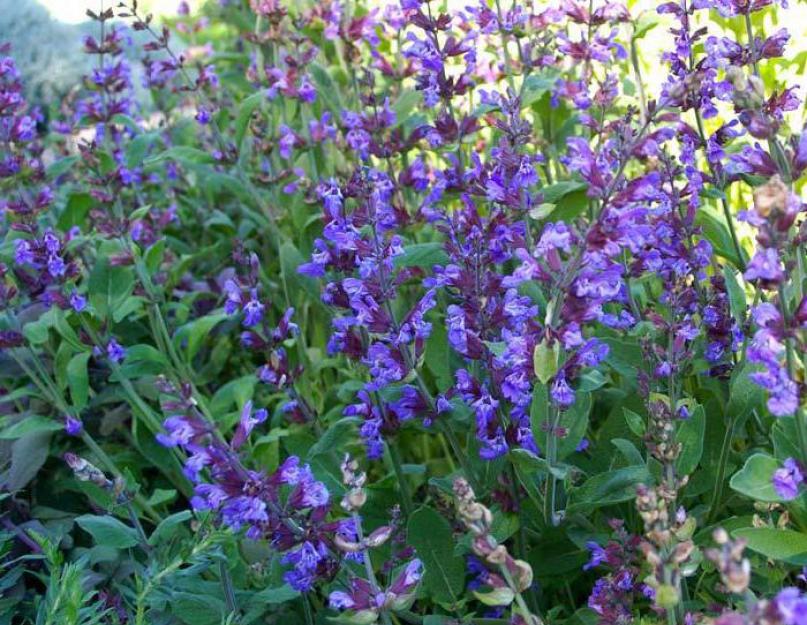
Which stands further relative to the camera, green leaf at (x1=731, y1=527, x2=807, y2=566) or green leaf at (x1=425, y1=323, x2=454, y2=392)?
green leaf at (x1=425, y1=323, x2=454, y2=392)

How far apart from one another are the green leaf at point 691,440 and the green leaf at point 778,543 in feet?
0.93

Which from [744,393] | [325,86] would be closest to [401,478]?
[744,393]

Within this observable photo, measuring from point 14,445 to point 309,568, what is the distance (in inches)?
60.9

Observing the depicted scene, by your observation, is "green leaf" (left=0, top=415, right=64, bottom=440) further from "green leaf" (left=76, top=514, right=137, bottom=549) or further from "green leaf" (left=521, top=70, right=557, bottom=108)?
"green leaf" (left=521, top=70, right=557, bottom=108)

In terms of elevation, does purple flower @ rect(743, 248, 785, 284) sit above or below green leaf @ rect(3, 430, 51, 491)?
above

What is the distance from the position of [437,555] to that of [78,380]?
128cm

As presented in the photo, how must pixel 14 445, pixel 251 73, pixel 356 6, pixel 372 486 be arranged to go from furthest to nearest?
1. pixel 356 6
2. pixel 251 73
3. pixel 14 445
4. pixel 372 486

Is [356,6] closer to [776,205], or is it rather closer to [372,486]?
[372,486]

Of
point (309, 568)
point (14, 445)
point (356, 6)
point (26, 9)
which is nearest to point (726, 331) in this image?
point (309, 568)

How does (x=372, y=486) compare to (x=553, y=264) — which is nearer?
(x=553, y=264)

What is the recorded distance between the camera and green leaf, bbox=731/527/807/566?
172 cm

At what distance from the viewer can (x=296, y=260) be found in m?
3.13

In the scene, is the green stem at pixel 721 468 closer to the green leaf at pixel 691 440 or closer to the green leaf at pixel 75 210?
the green leaf at pixel 691 440

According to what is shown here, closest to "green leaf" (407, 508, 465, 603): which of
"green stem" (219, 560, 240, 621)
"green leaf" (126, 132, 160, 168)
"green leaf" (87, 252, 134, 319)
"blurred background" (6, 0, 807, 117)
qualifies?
"green stem" (219, 560, 240, 621)
